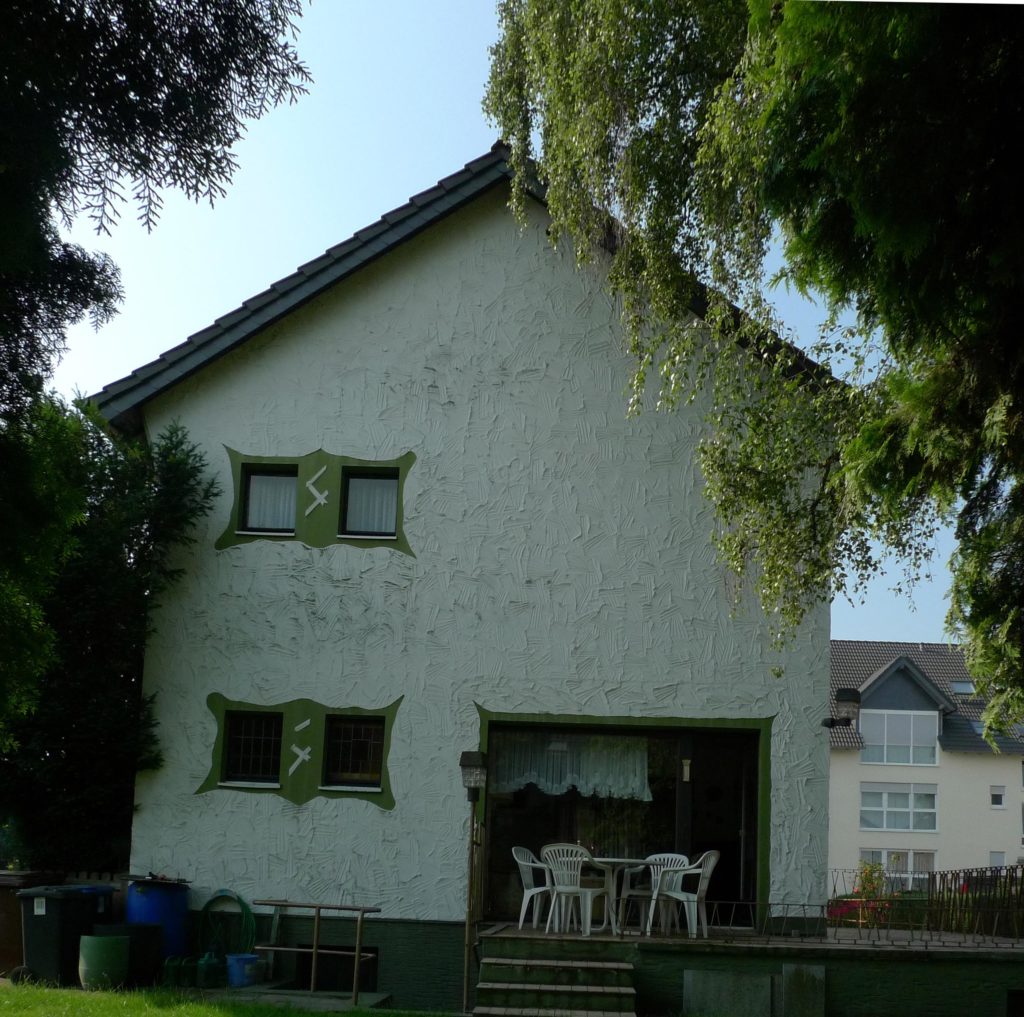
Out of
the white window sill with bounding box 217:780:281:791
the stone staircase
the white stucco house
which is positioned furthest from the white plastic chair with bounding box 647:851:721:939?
the white window sill with bounding box 217:780:281:791

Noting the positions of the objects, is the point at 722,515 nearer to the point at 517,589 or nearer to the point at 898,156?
the point at 517,589

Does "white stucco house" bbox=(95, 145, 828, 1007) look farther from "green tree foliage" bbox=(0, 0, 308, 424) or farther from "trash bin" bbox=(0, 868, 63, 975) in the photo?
"green tree foliage" bbox=(0, 0, 308, 424)

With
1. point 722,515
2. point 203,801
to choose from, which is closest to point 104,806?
point 203,801

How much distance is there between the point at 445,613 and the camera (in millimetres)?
15055

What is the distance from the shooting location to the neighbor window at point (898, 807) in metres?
42.7

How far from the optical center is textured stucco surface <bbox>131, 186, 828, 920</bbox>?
14.7m

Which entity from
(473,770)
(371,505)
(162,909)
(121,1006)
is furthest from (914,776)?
(121,1006)

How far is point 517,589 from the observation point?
1503 cm

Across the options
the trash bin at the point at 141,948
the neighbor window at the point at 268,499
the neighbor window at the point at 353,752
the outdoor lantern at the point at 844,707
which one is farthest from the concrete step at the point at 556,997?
the neighbor window at the point at 268,499

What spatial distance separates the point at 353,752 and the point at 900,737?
31592 millimetres

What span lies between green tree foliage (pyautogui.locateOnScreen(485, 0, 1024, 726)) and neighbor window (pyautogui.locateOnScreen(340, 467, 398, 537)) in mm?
3313

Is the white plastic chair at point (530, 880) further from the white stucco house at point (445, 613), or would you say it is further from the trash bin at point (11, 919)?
the trash bin at point (11, 919)

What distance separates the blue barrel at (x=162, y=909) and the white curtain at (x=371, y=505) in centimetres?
446

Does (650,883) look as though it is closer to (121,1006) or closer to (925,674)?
(121,1006)
